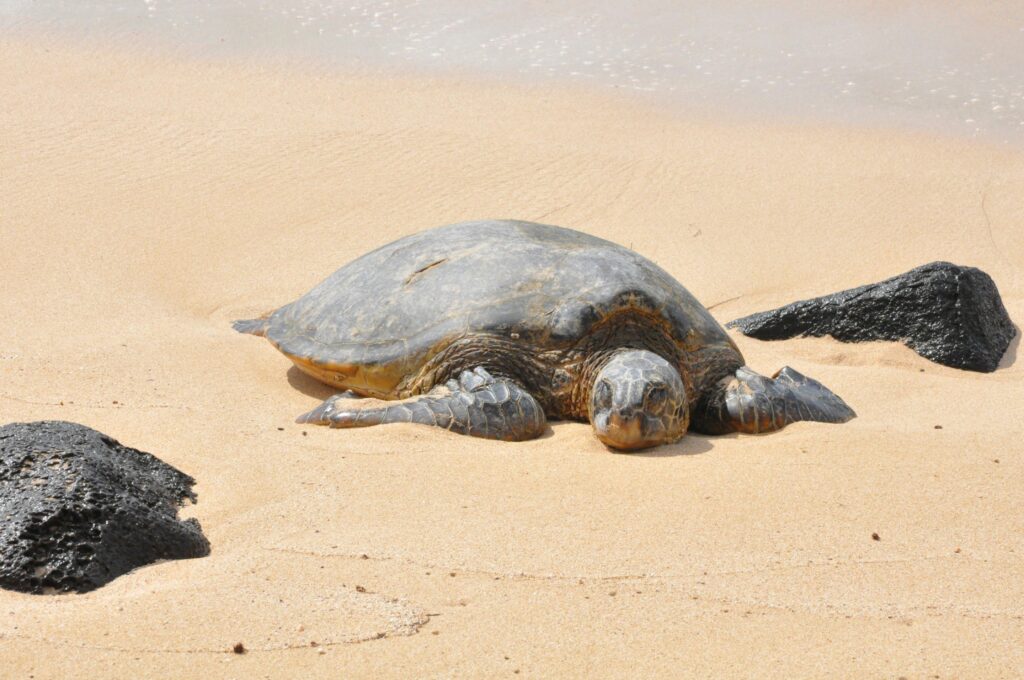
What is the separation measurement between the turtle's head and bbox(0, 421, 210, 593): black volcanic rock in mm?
2235

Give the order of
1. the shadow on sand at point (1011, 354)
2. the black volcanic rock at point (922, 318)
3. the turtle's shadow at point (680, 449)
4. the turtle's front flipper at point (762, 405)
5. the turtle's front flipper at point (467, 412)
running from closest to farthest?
the turtle's shadow at point (680, 449) < the turtle's front flipper at point (467, 412) < the turtle's front flipper at point (762, 405) < the black volcanic rock at point (922, 318) < the shadow on sand at point (1011, 354)

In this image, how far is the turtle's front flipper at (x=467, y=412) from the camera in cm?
581

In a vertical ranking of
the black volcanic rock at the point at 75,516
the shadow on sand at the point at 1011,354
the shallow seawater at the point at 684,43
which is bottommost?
the shadow on sand at the point at 1011,354

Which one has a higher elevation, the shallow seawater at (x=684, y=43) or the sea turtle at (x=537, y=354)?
the shallow seawater at (x=684, y=43)

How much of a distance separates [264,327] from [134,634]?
4.70 metres

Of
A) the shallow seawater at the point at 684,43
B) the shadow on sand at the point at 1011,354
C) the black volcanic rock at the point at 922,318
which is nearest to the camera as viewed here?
the black volcanic rock at the point at 922,318

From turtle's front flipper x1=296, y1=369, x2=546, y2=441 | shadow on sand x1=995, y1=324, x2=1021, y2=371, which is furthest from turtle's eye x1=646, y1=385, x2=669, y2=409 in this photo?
shadow on sand x1=995, y1=324, x2=1021, y2=371

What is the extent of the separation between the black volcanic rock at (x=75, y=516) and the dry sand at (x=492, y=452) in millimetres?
98

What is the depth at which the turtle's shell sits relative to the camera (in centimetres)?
627

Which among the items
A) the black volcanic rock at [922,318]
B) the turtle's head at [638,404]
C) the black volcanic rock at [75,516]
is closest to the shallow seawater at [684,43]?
the black volcanic rock at [922,318]

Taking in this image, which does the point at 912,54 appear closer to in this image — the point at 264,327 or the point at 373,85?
the point at 373,85

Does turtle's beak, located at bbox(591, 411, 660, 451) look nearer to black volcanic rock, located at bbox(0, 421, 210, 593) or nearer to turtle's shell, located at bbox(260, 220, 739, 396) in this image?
turtle's shell, located at bbox(260, 220, 739, 396)

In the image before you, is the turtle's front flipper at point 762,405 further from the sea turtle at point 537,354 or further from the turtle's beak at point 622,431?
the turtle's beak at point 622,431

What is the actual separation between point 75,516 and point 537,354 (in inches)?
121
